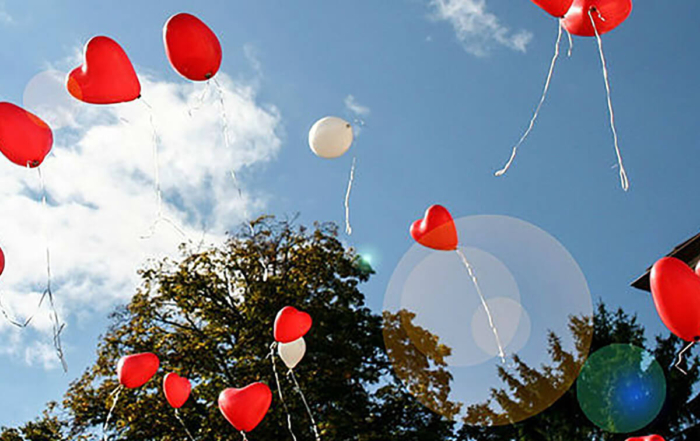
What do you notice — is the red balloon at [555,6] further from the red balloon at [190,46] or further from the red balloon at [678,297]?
the red balloon at [190,46]

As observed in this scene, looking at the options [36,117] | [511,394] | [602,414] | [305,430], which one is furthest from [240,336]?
[36,117]

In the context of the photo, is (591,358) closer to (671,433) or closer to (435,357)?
(671,433)

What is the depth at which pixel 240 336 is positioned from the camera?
12.4 metres

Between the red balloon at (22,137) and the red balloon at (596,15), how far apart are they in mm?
3565

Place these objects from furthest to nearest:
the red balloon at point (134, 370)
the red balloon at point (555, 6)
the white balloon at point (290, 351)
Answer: the white balloon at point (290, 351)
the red balloon at point (134, 370)
the red balloon at point (555, 6)

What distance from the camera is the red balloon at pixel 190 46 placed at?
4.29m

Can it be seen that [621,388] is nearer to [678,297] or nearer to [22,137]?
[678,297]

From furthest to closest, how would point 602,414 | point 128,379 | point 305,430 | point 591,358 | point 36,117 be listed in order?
point 591,358
point 602,414
point 305,430
point 128,379
point 36,117

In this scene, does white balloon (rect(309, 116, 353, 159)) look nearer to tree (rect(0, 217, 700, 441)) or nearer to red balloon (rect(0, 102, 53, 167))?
red balloon (rect(0, 102, 53, 167))

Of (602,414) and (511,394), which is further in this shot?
(511,394)

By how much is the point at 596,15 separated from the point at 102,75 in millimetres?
3279

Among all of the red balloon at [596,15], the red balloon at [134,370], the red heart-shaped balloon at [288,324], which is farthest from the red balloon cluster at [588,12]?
the red balloon at [134,370]

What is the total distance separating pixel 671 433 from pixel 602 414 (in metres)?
1.38

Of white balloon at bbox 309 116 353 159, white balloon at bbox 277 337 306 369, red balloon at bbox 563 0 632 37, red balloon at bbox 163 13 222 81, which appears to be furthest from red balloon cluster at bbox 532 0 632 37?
white balloon at bbox 277 337 306 369
